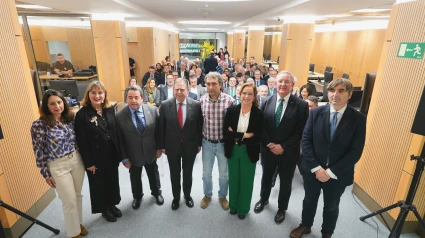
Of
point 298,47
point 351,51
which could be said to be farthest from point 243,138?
point 351,51

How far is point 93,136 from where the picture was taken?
257 centimetres

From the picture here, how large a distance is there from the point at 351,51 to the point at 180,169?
11.1 metres

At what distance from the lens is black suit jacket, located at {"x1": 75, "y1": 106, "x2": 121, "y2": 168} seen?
8.25ft

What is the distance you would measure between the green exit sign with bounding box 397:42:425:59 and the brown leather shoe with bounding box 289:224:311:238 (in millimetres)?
2416

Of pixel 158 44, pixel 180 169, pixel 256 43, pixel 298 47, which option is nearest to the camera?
pixel 180 169

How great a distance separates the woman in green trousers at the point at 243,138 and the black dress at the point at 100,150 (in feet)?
4.53

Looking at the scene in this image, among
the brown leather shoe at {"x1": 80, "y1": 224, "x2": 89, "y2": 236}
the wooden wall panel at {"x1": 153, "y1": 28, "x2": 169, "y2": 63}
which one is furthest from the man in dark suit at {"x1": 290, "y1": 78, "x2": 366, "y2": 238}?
the wooden wall panel at {"x1": 153, "y1": 28, "x2": 169, "y2": 63}

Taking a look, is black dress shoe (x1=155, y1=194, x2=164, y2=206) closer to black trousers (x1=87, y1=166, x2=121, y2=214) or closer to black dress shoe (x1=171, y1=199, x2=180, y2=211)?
black dress shoe (x1=171, y1=199, x2=180, y2=211)

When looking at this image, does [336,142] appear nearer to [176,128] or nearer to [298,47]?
[176,128]

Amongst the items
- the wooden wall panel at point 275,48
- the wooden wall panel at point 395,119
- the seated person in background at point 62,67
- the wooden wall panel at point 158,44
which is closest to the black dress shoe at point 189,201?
the wooden wall panel at point 395,119

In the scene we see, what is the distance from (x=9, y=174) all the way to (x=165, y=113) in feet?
6.47

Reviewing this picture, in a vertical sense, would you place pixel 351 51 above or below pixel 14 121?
above

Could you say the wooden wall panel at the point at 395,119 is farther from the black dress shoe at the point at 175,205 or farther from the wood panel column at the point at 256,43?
the wood panel column at the point at 256,43

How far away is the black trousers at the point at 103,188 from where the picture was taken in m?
2.80
